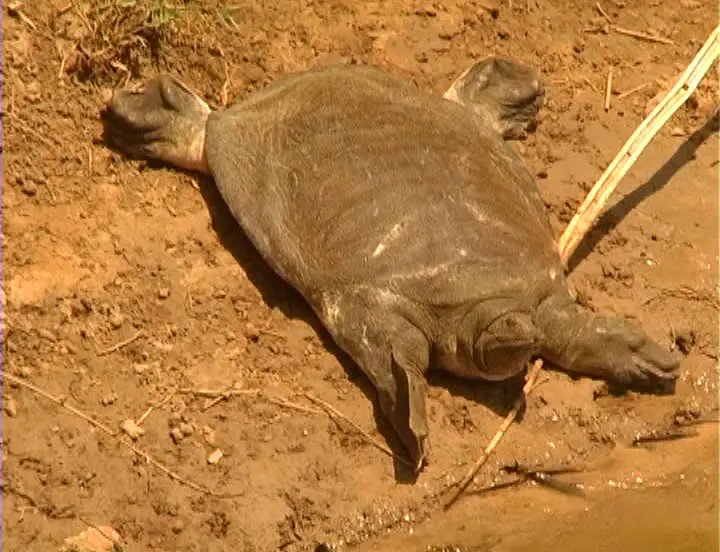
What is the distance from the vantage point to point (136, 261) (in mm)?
4055

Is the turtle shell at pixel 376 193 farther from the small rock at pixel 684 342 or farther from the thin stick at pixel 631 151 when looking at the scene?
the small rock at pixel 684 342

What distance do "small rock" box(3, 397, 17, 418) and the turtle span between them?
897mm

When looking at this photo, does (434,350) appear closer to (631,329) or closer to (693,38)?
(631,329)

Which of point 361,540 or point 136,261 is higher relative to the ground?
point 136,261

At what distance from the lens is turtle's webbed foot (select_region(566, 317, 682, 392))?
161 inches

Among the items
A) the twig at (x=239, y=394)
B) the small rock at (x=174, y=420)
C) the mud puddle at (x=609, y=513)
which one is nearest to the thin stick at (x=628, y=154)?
the mud puddle at (x=609, y=513)

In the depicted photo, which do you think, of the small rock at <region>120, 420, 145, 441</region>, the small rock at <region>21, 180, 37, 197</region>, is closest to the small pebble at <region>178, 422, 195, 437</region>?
the small rock at <region>120, 420, 145, 441</region>

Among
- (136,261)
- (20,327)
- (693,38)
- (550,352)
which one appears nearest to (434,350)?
(550,352)

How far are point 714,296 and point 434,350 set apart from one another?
1171mm

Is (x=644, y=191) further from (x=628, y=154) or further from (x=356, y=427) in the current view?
(x=356, y=427)

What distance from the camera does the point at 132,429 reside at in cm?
372

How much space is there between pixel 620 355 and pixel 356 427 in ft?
2.96

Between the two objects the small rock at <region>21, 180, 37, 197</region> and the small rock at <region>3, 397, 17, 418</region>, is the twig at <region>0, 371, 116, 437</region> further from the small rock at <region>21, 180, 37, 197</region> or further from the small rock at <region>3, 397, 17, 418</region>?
the small rock at <region>21, 180, 37, 197</region>

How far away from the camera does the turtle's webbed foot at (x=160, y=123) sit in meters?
4.16
